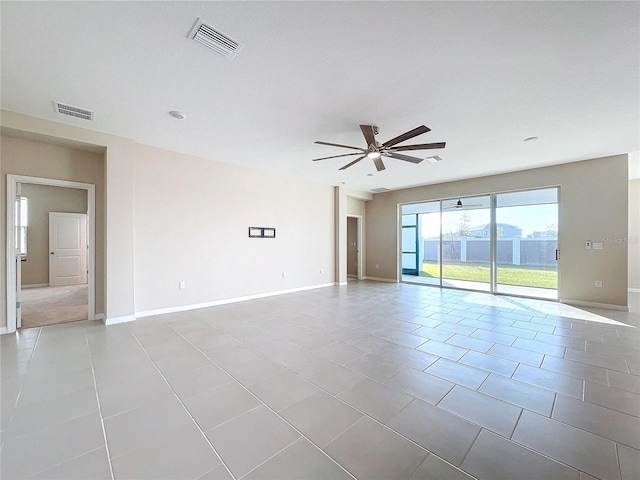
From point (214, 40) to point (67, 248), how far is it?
8787 mm

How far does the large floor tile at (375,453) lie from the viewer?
1451mm

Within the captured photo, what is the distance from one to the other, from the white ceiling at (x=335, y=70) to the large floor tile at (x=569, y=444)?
2.91 m

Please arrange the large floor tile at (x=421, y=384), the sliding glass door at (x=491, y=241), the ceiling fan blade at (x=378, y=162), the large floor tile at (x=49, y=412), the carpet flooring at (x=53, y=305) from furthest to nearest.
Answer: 1. the sliding glass door at (x=491, y=241)
2. the carpet flooring at (x=53, y=305)
3. the ceiling fan blade at (x=378, y=162)
4. the large floor tile at (x=421, y=384)
5. the large floor tile at (x=49, y=412)

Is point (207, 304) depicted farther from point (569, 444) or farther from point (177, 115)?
point (569, 444)

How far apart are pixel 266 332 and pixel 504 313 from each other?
13.6ft

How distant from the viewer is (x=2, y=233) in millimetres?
3691

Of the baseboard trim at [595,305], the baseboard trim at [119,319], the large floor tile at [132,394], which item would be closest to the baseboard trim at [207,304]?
the baseboard trim at [119,319]

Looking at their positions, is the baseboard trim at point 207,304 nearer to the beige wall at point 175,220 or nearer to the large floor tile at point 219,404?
the beige wall at point 175,220

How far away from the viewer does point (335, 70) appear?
8.31ft

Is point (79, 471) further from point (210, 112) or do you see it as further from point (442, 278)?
point (442, 278)

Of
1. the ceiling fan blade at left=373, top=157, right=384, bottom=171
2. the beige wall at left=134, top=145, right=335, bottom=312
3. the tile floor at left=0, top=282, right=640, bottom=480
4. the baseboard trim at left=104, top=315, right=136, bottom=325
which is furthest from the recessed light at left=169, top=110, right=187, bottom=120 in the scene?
the baseboard trim at left=104, top=315, right=136, bottom=325

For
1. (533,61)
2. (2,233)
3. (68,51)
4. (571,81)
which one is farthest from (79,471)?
(571,81)

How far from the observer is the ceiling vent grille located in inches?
127

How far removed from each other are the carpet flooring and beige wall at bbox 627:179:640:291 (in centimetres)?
1202
